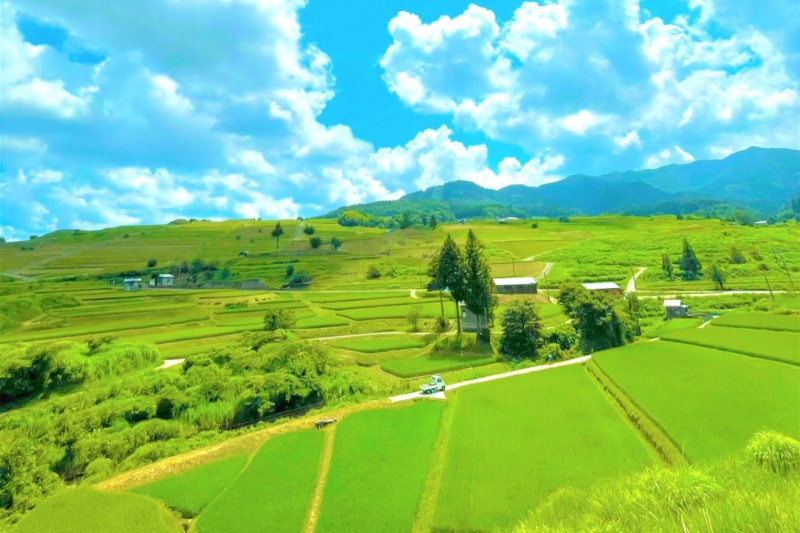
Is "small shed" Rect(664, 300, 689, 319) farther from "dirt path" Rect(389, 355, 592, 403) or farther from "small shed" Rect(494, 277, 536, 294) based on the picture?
"dirt path" Rect(389, 355, 592, 403)

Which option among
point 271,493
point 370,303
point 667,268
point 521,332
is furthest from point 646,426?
point 667,268

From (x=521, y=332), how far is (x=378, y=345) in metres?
15.5

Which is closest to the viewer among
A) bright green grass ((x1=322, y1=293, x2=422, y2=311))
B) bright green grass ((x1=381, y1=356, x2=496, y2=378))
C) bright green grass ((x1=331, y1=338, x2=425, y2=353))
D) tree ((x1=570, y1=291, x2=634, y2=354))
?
bright green grass ((x1=381, y1=356, x2=496, y2=378))

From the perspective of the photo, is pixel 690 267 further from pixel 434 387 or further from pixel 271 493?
pixel 271 493

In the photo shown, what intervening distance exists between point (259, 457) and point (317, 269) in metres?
79.4

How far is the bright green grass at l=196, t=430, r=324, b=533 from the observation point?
45.4ft

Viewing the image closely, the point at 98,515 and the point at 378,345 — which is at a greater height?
the point at 378,345

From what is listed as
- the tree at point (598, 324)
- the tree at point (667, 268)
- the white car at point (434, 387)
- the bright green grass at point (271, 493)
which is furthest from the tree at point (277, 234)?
the bright green grass at point (271, 493)

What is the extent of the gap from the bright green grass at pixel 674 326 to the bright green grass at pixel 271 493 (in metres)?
39.0

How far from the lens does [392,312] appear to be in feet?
181

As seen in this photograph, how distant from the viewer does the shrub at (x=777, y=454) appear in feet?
32.1

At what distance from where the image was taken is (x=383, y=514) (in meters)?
13.7

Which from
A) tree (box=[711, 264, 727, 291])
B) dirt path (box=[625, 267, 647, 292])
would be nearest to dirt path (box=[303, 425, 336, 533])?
dirt path (box=[625, 267, 647, 292])

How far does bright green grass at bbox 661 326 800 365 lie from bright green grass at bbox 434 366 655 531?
47.3 feet
